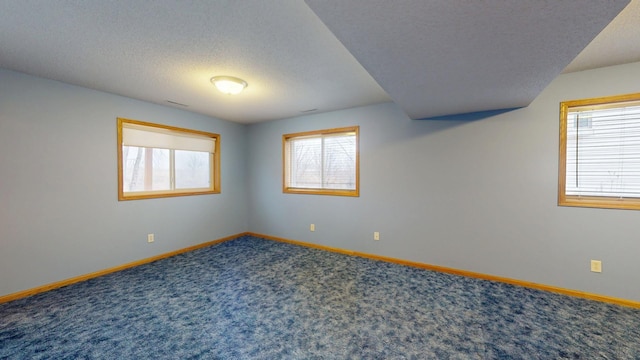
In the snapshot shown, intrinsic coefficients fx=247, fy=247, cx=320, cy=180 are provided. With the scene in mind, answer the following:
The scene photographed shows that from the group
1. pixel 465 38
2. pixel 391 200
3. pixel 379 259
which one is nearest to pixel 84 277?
pixel 379 259

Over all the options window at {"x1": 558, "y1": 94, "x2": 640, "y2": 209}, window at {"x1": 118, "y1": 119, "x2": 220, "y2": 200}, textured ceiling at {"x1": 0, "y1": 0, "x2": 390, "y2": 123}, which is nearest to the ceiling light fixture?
textured ceiling at {"x1": 0, "y1": 0, "x2": 390, "y2": 123}

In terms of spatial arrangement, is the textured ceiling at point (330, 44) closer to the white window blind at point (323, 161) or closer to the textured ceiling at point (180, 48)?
the textured ceiling at point (180, 48)

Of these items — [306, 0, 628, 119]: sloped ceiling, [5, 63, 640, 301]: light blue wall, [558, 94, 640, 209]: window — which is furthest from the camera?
[5, 63, 640, 301]: light blue wall

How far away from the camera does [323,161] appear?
14.0 feet

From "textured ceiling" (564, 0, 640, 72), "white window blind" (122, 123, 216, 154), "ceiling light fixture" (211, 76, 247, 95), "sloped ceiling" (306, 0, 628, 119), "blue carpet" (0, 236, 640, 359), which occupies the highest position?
"textured ceiling" (564, 0, 640, 72)

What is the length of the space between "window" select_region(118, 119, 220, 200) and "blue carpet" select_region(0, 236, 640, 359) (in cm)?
128

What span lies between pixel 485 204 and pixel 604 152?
1.15 meters

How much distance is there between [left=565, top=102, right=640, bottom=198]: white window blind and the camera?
238 cm

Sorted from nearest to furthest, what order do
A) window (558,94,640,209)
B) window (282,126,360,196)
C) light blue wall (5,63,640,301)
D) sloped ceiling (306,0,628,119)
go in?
1. sloped ceiling (306,0,628,119)
2. window (558,94,640,209)
3. light blue wall (5,63,640,301)
4. window (282,126,360,196)

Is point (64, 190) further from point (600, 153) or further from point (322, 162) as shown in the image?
point (600, 153)

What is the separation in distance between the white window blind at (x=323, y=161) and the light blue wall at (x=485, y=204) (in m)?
0.22

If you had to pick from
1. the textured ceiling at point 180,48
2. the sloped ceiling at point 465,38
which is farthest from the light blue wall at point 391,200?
the sloped ceiling at point 465,38

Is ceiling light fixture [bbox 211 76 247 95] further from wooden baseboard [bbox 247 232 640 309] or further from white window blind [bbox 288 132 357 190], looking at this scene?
wooden baseboard [bbox 247 232 640 309]

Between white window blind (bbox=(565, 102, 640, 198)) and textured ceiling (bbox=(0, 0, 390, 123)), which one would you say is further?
white window blind (bbox=(565, 102, 640, 198))
